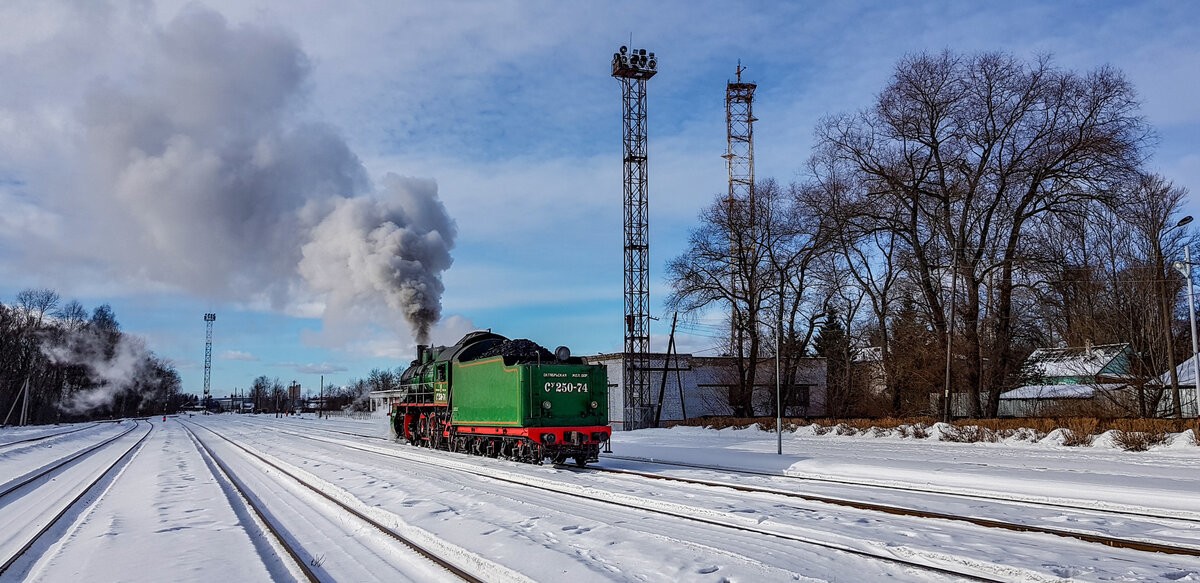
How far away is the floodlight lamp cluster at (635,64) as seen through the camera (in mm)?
42625

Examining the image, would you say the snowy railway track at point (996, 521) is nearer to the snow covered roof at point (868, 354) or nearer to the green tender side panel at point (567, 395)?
the green tender side panel at point (567, 395)

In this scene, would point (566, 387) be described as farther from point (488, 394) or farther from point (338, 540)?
point (338, 540)

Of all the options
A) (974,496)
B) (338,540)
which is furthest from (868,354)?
(338,540)

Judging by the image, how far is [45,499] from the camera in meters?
15.5

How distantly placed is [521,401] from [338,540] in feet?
29.0

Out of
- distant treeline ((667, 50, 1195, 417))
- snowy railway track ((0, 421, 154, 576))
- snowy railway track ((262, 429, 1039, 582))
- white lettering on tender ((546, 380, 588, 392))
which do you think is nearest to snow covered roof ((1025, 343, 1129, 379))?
distant treeline ((667, 50, 1195, 417))

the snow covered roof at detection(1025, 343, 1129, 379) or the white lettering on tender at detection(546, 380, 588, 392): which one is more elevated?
the snow covered roof at detection(1025, 343, 1129, 379)

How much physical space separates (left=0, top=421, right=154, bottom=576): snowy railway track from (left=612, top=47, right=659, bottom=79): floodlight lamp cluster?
30.1 meters

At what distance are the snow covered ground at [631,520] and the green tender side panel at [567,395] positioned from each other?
126cm

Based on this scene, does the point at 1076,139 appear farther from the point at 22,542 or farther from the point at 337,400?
the point at 337,400

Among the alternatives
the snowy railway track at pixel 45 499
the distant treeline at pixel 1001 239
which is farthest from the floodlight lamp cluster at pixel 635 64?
the snowy railway track at pixel 45 499

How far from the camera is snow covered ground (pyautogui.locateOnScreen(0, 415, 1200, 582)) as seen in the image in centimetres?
757

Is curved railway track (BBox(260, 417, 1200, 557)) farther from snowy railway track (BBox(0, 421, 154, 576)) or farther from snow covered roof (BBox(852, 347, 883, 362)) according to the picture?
snow covered roof (BBox(852, 347, 883, 362))

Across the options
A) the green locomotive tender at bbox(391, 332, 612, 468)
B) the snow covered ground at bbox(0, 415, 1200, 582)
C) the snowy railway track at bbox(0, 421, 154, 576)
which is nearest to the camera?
the snow covered ground at bbox(0, 415, 1200, 582)
